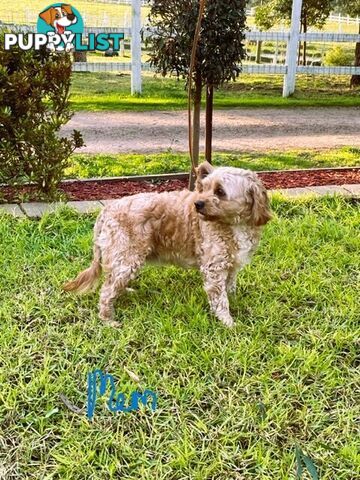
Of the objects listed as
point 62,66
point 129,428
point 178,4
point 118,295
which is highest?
point 178,4

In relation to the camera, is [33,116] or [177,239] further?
[33,116]

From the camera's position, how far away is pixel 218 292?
400 centimetres

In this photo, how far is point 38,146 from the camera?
19.4 feet

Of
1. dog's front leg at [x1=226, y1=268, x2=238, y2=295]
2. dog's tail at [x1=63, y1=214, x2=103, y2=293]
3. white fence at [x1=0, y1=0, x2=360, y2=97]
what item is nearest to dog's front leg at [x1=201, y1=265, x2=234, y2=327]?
dog's front leg at [x1=226, y1=268, x2=238, y2=295]

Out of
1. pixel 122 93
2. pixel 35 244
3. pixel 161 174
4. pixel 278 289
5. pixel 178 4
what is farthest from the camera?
pixel 122 93

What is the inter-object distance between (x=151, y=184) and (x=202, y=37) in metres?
1.78

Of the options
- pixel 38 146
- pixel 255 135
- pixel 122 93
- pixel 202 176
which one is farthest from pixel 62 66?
pixel 122 93

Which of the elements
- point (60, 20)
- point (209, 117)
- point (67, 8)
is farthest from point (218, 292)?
point (67, 8)

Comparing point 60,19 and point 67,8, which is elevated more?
→ point 67,8

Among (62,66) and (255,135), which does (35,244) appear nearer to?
(62,66)

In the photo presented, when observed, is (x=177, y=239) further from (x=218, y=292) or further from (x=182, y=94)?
(x=182, y=94)

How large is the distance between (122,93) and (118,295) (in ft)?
32.6

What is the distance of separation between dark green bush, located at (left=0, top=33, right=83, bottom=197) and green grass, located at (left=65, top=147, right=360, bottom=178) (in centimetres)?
97

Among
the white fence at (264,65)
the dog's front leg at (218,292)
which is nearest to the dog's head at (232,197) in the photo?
the dog's front leg at (218,292)
